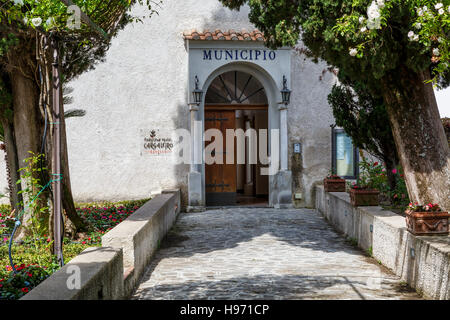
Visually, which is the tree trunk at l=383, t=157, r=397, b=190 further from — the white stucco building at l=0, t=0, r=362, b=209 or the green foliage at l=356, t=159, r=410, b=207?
the white stucco building at l=0, t=0, r=362, b=209

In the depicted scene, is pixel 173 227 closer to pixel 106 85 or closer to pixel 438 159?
pixel 106 85

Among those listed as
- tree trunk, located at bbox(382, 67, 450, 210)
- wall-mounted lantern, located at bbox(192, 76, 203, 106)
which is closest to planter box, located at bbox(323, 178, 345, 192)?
wall-mounted lantern, located at bbox(192, 76, 203, 106)

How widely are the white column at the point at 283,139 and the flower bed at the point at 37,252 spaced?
144 inches

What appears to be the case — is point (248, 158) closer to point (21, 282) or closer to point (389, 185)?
point (389, 185)

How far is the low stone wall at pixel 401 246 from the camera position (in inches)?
181

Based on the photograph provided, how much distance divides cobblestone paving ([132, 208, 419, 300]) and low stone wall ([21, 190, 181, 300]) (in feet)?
0.83

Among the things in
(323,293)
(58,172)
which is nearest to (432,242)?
(323,293)

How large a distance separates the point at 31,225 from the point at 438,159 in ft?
17.5

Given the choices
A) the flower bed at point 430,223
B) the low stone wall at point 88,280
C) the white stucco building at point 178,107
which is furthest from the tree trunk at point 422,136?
the white stucco building at point 178,107

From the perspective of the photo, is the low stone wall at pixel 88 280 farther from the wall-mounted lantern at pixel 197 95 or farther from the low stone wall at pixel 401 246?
the wall-mounted lantern at pixel 197 95

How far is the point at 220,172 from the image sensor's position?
12.5m

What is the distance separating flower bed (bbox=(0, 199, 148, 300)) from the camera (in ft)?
14.2
